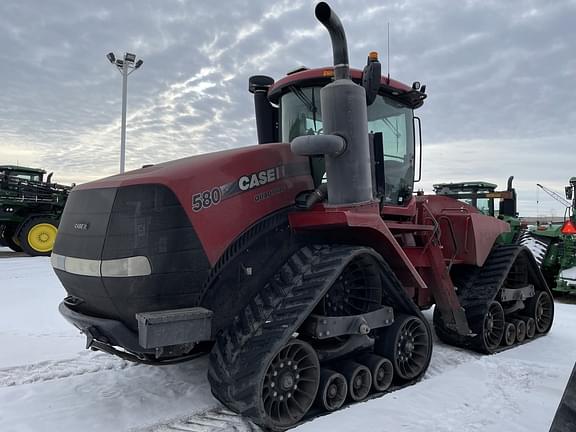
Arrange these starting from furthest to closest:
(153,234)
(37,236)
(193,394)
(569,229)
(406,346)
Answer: (37,236), (569,229), (406,346), (193,394), (153,234)

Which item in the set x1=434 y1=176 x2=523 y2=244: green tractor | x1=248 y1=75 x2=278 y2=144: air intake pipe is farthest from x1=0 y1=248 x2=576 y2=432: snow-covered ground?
x1=434 y1=176 x2=523 y2=244: green tractor

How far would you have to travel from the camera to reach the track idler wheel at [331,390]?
11.4ft

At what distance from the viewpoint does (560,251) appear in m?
10.2

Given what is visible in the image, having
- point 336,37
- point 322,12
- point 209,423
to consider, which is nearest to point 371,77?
point 336,37

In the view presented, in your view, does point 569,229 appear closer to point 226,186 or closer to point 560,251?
point 560,251

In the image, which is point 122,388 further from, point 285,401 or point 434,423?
point 434,423

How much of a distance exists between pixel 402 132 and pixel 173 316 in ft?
9.85

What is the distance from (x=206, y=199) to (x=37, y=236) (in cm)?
1396

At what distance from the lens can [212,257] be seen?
3229 millimetres

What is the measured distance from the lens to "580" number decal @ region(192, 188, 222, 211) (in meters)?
3.18

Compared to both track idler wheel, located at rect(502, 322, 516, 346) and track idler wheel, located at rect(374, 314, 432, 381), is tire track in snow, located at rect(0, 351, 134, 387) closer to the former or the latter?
track idler wheel, located at rect(374, 314, 432, 381)

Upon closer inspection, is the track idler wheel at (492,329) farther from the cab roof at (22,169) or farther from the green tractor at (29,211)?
the cab roof at (22,169)

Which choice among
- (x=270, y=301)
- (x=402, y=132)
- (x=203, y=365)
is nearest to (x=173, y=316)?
(x=270, y=301)

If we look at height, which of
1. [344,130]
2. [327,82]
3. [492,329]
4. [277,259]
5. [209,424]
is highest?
[327,82]
